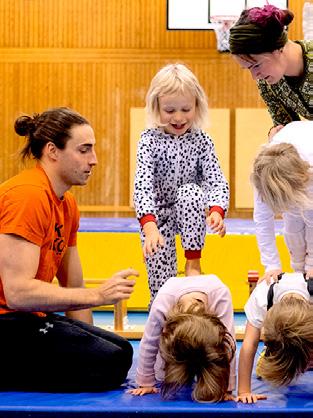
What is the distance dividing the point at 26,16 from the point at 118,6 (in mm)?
1082

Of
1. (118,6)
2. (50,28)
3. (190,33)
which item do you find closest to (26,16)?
(50,28)

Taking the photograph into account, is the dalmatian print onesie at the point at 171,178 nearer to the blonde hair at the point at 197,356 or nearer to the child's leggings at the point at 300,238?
the child's leggings at the point at 300,238

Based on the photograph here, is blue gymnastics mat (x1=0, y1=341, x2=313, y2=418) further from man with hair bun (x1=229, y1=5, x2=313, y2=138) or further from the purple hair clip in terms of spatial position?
the purple hair clip

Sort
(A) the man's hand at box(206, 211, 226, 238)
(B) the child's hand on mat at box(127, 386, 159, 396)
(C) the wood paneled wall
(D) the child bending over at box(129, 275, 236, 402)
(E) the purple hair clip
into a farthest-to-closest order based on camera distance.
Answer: (C) the wood paneled wall < (A) the man's hand at box(206, 211, 226, 238) < (E) the purple hair clip < (B) the child's hand on mat at box(127, 386, 159, 396) < (D) the child bending over at box(129, 275, 236, 402)

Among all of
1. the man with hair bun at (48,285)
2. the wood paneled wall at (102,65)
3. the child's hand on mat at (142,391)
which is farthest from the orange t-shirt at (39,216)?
the wood paneled wall at (102,65)

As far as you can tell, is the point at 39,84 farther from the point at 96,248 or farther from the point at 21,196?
the point at 21,196

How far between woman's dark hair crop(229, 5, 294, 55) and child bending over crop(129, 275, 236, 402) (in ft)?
2.78

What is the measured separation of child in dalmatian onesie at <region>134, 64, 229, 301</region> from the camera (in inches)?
120

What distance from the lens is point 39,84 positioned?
9328mm

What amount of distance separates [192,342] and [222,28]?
676 centimetres

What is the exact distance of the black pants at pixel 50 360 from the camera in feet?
8.86

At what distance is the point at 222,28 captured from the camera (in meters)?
8.75

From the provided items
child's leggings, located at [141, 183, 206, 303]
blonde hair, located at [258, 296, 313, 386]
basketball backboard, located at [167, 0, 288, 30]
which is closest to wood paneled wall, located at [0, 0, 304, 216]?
basketball backboard, located at [167, 0, 288, 30]

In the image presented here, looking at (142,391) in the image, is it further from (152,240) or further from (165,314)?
(152,240)
